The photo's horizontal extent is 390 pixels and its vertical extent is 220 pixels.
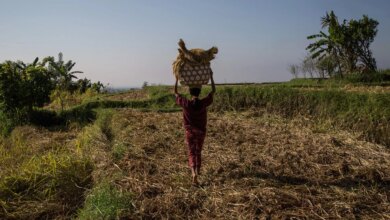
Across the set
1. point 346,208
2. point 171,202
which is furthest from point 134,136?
point 346,208

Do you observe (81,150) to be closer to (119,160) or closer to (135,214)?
(119,160)

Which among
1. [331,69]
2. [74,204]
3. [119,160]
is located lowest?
[74,204]

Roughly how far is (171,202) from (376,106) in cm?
500

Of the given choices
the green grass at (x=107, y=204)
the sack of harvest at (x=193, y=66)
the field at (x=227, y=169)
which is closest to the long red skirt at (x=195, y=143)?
the field at (x=227, y=169)

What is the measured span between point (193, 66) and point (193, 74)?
0.10m

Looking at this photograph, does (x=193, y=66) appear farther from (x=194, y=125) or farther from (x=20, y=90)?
(x=20, y=90)

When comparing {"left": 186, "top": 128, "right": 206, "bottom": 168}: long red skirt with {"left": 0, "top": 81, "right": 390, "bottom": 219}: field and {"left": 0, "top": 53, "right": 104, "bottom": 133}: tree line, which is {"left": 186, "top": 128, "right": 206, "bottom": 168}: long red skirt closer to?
{"left": 0, "top": 81, "right": 390, "bottom": 219}: field

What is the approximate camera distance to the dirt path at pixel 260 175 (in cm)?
402

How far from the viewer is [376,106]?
24.6 ft

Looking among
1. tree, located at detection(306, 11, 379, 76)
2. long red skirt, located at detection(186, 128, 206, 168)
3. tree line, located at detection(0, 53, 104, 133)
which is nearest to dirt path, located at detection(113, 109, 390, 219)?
long red skirt, located at detection(186, 128, 206, 168)

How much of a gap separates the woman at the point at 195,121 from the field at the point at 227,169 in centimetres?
25

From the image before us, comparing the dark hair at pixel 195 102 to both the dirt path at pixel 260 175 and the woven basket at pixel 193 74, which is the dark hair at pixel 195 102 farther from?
the dirt path at pixel 260 175

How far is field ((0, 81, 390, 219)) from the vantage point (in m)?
4.10

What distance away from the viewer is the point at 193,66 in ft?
15.5
